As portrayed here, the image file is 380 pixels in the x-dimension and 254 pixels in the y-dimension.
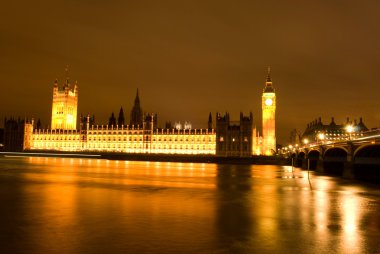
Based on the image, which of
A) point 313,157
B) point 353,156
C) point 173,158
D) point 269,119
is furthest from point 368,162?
point 269,119

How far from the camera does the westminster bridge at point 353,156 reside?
34.5m

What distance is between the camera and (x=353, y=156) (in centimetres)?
3703

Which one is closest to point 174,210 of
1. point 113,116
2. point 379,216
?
point 379,216

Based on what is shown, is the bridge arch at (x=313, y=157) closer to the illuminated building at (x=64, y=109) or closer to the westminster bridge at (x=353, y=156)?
the westminster bridge at (x=353, y=156)

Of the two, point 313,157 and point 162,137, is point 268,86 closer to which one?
point 162,137

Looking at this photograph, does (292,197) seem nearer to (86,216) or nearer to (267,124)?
(86,216)

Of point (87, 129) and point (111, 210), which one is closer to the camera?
point (111, 210)

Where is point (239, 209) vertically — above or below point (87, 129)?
below

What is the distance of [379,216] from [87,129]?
119 meters

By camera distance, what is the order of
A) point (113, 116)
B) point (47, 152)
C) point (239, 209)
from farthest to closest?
point (113, 116) < point (47, 152) < point (239, 209)

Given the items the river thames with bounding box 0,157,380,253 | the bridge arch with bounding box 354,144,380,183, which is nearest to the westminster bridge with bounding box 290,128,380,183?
the bridge arch with bounding box 354,144,380,183

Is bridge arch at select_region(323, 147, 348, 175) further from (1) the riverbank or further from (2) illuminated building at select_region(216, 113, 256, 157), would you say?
(2) illuminated building at select_region(216, 113, 256, 157)

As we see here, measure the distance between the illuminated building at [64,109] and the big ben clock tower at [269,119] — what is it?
2899 inches

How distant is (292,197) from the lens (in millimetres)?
21625
